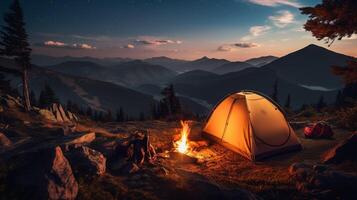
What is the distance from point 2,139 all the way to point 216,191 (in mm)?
9385

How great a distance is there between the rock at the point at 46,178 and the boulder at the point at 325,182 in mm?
7846

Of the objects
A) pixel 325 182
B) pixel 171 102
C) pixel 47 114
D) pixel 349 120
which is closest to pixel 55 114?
pixel 47 114

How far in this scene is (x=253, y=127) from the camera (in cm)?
1352

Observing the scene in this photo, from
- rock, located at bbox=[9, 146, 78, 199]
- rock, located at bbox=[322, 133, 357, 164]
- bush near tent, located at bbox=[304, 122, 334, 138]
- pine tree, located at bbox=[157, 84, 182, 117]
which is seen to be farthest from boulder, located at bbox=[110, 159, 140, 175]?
pine tree, located at bbox=[157, 84, 182, 117]

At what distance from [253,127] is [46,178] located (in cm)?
1036

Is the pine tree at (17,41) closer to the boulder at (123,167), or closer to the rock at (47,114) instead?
the rock at (47,114)

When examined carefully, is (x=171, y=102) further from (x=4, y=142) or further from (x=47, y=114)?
(x=4, y=142)

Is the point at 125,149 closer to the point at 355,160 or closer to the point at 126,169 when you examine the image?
the point at 126,169

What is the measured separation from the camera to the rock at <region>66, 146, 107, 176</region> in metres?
8.52

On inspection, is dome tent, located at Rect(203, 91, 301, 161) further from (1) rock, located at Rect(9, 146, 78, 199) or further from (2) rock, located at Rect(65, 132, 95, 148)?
(1) rock, located at Rect(9, 146, 78, 199)

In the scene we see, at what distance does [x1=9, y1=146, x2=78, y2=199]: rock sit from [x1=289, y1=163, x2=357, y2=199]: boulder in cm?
785

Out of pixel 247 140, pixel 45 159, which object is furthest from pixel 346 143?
pixel 45 159

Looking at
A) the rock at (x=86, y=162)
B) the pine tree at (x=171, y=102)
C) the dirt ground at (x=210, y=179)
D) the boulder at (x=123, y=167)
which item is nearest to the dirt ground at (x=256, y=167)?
the dirt ground at (x=210, y=179)

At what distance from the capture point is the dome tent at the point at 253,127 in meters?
13.3
